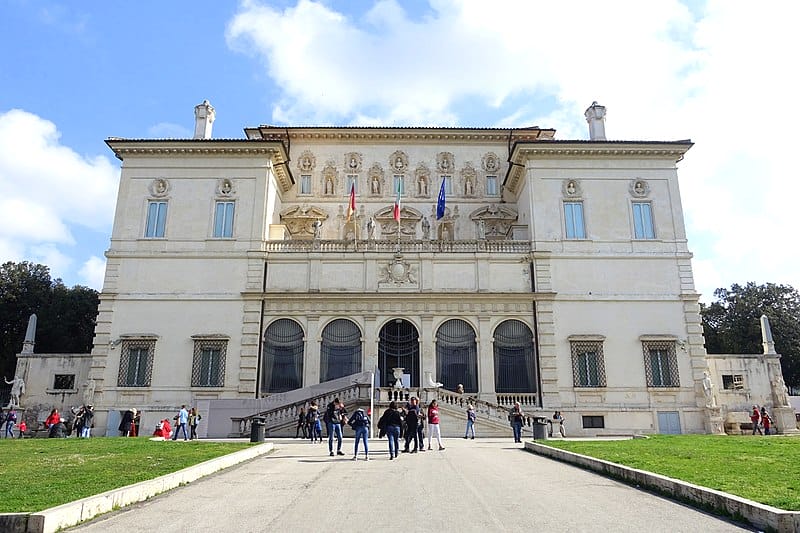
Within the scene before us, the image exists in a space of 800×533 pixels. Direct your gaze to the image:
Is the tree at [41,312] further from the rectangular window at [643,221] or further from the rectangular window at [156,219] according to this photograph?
the rectangular window at [643,221]

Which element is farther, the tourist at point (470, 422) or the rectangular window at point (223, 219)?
the rectangular window at point (223, 219)

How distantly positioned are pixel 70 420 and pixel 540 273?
27.2m

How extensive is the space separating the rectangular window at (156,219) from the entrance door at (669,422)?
1175 inches

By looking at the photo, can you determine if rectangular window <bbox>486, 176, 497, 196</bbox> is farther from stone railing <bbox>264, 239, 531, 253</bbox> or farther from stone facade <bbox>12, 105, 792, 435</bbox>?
stone railing <bbox>264, 239, 531, 253</bbox>

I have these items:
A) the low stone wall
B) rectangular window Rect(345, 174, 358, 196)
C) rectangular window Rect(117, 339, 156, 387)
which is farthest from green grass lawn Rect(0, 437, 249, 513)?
rectangular window Rect(345, 174, 358, 196)

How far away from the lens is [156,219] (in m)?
35.1

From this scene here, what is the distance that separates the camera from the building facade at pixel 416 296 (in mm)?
32219

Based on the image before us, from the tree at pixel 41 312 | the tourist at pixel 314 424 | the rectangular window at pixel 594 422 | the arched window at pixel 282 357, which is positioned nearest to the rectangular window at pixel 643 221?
the rectangular window at pixel 594 422

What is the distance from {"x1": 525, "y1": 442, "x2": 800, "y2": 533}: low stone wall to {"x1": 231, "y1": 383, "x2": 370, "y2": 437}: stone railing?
14.9 metres

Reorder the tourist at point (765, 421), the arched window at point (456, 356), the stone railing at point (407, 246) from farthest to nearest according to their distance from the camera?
1. the stone railing at point (407, 246)
2. the arched window at point (456, 356)
3. the tourist at point (765, 421)

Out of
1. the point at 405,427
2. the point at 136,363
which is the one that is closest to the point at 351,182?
the point at 136,363

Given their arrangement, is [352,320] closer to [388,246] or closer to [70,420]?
[388,246]

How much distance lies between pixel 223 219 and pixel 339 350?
34.3 feet

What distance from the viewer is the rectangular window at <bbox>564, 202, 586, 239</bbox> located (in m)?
34.8
